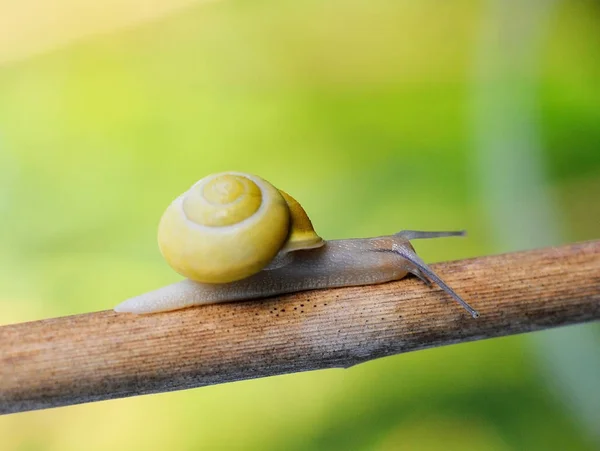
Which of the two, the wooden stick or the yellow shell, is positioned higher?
the yellow shell

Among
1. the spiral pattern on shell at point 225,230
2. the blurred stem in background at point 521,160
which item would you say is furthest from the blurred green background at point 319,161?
the spiral pattern on shell at point 225,230

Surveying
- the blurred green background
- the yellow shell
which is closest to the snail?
the yellow shell

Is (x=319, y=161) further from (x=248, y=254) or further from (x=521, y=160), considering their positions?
(x=248, y=254)

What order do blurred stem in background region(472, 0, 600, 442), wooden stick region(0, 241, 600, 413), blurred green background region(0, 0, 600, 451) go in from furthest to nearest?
blurred stem in background region(472, 0, 600, 442) < blurred green background region(0, 0, 600, 451) < wooden stick region(0, 241, 600, 413)

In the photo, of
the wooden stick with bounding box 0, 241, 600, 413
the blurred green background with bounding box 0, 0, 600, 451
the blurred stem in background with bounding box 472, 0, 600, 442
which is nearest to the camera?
the wooden stick with bounding box 0, 241, 600, 413

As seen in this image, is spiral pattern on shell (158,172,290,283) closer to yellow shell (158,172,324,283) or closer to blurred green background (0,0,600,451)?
yellow shell (158,172,324,283)

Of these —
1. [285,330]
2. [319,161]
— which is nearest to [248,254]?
[285,330]
